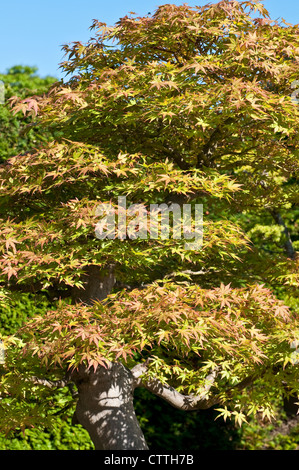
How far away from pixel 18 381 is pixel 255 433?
3.82m

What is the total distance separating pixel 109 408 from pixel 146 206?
4.45 feet

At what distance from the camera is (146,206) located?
2.77m

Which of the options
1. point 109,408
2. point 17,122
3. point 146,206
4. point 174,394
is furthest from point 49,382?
point 17,122

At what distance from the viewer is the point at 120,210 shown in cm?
256

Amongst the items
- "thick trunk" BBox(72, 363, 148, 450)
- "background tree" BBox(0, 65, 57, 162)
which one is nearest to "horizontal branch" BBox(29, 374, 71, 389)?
"thick trunk" BBox(72, 363, 148, 450)

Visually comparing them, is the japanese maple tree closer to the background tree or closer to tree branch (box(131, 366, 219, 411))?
tree branch (box(131, 366, 219, 411))

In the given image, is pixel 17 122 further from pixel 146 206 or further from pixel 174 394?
pixel 174 394

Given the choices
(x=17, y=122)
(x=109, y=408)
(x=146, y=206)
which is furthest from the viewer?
(x=17, y=122)

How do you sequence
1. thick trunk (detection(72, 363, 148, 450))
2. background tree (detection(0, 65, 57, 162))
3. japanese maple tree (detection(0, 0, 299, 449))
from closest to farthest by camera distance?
japanese maple tree (detection(0, 0, 299, 449)), thick trunk (detection(72, 363, 148, 450)), background tree (detection(0, 65, 57, 162))

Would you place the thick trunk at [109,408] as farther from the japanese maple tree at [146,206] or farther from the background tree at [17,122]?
the background tree at [17,122]

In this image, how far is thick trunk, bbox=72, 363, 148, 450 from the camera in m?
3.13

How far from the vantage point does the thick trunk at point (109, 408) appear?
313cm

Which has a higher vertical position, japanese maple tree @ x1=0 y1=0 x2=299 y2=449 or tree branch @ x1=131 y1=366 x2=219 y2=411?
japanese maple tree @ x1=0 y1=0 x2=299 y2=449

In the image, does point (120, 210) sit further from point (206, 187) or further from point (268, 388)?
point (268, 388)
